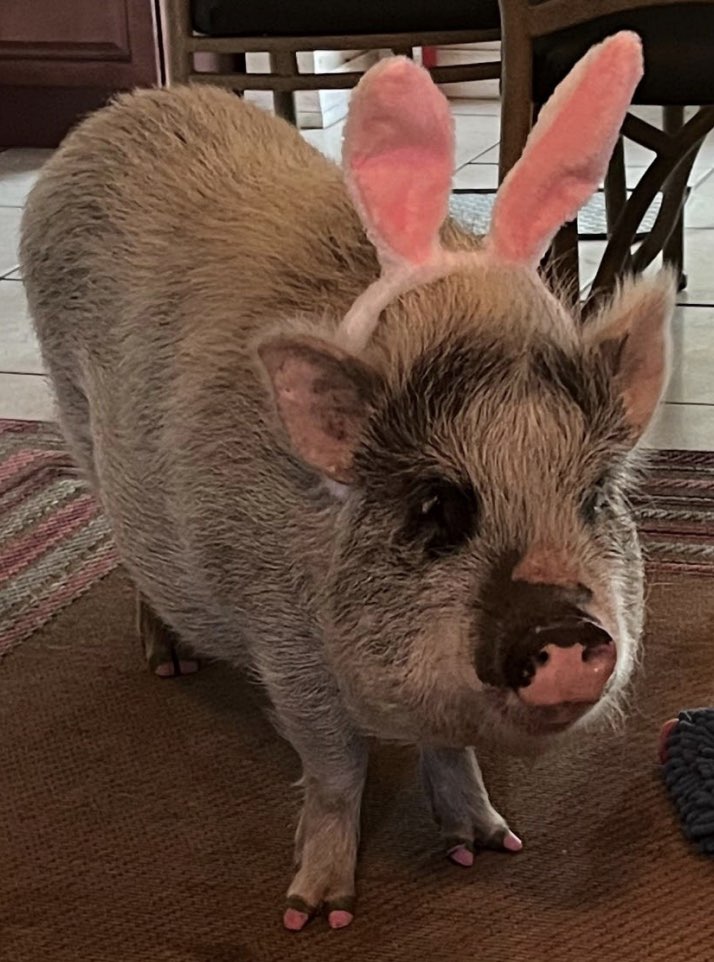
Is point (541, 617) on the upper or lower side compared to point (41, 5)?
upper

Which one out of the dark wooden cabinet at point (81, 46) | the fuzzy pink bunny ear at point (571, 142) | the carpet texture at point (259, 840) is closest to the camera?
the fuzzy pink bunny ear at point (571, 142)

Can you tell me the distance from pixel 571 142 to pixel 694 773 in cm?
55

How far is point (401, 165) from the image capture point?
97cm

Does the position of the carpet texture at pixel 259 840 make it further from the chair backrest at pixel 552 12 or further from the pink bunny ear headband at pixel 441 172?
the chair backrest at pixel 552 12

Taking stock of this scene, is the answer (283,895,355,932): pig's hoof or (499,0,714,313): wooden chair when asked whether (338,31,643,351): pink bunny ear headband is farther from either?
(499,0,714,313): wooden chair

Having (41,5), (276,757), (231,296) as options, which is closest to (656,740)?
(276,757)

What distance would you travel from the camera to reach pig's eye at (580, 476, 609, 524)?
0.95 meters

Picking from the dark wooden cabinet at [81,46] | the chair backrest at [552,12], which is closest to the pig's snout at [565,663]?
the chair backrest at [552,12]

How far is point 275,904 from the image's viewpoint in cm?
115

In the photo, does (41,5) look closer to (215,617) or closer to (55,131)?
(55,131)

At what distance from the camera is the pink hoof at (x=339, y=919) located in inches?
44.1

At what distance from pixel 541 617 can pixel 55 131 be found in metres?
3.13

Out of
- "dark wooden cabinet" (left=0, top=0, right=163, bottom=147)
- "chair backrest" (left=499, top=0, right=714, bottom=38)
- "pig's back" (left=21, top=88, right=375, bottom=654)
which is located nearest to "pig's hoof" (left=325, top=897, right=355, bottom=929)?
"pig's back" (left=21, top=88, right=375, bottom=654)

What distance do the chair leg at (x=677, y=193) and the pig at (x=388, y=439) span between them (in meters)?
1.14
